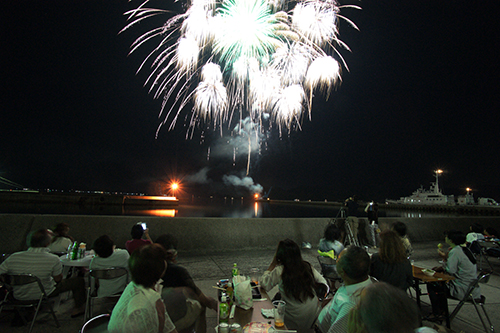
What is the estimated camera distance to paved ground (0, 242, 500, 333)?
12.0 ft

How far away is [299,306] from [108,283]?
277cm

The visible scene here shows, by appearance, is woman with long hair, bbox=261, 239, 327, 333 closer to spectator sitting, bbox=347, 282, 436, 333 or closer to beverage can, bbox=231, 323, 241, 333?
beverage can, bbox=231, 323, 241, 333

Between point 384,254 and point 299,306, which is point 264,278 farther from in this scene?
point 384,254

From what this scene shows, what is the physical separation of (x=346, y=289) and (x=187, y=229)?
262 inches

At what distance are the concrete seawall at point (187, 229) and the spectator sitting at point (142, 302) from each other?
5498 millimetres

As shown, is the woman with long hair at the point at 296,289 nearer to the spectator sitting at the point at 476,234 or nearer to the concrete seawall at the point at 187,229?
the concrete seawall at the point at 187,229

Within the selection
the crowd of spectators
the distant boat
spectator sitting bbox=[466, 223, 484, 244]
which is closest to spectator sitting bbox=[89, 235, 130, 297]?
the crowd of spectators

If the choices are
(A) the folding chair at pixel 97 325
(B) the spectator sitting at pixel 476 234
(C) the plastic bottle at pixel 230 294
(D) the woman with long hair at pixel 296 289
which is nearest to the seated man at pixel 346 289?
(D) the woman with long hair at pixel 296 289

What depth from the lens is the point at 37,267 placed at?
11.5 feet

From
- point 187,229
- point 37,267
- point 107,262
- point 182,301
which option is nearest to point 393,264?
point 182,301

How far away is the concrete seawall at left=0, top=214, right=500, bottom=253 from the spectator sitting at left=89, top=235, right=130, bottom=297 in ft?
11.0

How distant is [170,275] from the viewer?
8.96ft

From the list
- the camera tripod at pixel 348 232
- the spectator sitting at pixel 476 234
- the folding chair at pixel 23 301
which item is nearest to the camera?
the folding chair at pixel 23 301

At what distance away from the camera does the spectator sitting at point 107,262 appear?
3.69 m
